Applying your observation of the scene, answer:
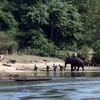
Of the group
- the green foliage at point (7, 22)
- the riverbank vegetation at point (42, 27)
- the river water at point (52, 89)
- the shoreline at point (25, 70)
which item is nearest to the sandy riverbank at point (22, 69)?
the shoreline at point (25, 70)

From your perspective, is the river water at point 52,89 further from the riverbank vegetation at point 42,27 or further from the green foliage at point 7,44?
the riverbank vegetation at point 42,27

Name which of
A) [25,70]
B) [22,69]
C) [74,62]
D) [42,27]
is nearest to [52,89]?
[25,70]

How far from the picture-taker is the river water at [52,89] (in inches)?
1133

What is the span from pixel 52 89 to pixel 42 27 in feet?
106

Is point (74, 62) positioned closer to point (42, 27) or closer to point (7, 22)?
point (7, 22)


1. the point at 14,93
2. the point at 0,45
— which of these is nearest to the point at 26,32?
the point at 0,45

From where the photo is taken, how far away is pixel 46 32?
65688 millimetres

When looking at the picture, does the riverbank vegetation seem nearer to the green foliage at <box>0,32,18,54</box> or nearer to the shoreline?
the green foliage at <box>0,32,18,54</box>

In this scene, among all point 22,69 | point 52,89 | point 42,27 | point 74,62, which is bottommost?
point 52,89

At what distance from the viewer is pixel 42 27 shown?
64.4m

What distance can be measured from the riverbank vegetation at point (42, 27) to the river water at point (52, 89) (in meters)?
20.1

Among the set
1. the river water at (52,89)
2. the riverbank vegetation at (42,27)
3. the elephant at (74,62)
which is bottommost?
the river water at (52,89)

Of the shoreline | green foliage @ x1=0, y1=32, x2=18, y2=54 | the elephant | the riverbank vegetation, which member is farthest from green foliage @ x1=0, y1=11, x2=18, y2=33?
the elephant

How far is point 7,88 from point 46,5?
3245 cm
